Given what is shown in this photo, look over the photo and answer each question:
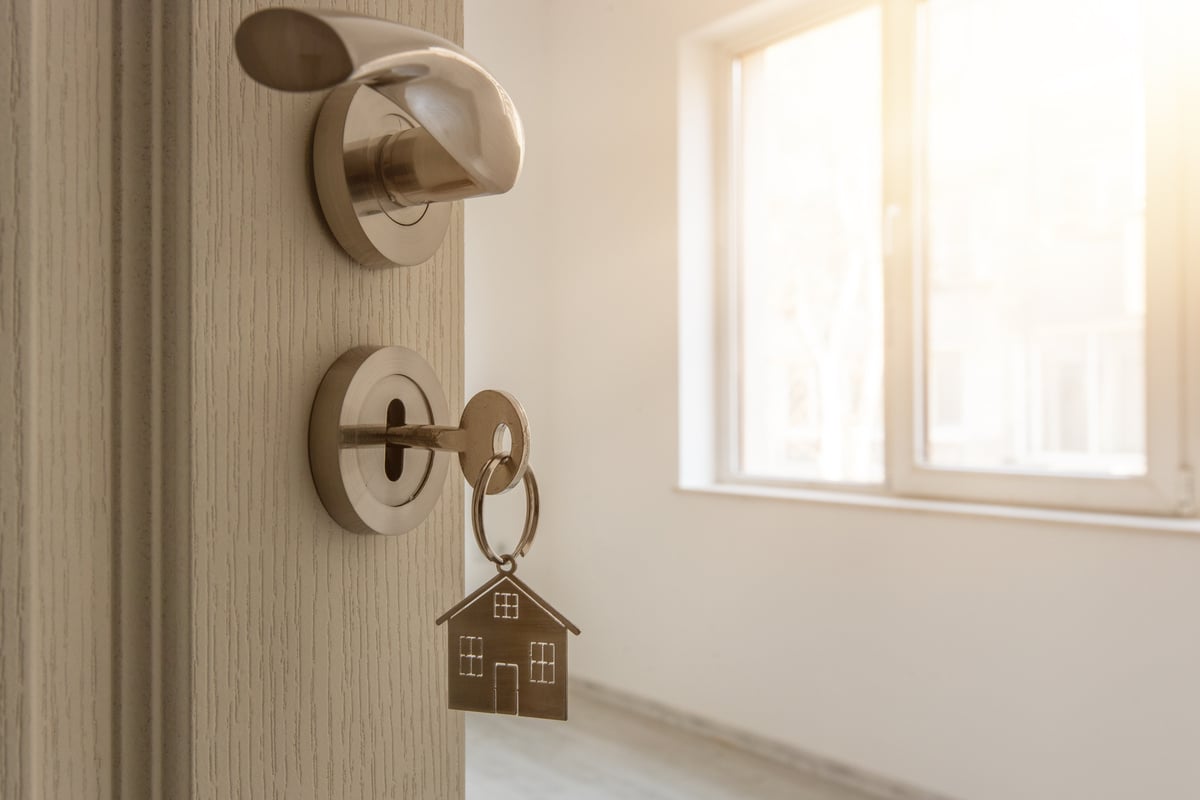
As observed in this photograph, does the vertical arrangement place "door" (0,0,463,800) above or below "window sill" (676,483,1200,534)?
above

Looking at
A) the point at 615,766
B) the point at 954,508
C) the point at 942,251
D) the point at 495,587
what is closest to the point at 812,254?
the point at 942,251

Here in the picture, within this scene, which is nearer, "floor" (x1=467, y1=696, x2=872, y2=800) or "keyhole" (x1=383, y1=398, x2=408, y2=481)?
"keyhole" (x1=383, y1=398, x2=408, y2=481)

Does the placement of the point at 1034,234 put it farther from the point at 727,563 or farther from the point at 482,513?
the point at 482,513

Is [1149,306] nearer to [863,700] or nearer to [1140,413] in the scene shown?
[1140,413]

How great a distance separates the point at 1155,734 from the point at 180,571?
195cm

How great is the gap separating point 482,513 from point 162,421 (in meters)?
0.10

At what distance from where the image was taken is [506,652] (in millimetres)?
317

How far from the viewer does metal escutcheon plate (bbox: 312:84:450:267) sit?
281 millimetres

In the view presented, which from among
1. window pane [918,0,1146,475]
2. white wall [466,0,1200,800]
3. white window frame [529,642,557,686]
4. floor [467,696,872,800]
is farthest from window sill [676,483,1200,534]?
white window frame [529,642,557,686]

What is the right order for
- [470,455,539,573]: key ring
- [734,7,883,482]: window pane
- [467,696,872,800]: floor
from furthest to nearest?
[734,7,883,482]: window pane < [467,696,872,800]: floor < [470,455,539,573]: key ring

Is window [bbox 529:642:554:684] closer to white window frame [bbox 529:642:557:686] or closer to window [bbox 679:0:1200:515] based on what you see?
white window frame [bbox 529:642:557:686]

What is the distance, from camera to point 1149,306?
1790 mm

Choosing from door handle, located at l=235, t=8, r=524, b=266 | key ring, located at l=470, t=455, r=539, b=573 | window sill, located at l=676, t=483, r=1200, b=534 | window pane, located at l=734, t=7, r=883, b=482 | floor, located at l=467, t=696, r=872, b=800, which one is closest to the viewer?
door handle, located at l=235, t=8, r=524, b=266

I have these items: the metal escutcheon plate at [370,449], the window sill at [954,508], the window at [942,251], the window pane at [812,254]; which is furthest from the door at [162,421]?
the window pane at [812,254]
